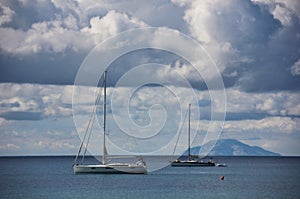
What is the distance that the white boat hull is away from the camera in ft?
384

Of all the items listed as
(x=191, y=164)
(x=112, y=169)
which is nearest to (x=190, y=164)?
(x=191, y=164)

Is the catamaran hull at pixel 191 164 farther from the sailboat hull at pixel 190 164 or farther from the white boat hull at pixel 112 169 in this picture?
the white boat hull at pixel 112 169

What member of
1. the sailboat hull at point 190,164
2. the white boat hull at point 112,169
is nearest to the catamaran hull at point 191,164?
the sailboat hull at point 190,164

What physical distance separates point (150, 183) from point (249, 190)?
1809 cm

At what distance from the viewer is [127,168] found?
121m

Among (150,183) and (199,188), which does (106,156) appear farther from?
(199,188)

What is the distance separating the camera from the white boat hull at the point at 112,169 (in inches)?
4606

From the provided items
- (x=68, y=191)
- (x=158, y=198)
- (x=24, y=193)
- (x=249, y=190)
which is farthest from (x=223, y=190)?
(x=24, y=193)

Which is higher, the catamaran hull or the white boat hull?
the catamaran hull

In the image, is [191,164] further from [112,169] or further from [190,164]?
[112,169]

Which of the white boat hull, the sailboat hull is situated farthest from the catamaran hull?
the white boat hull

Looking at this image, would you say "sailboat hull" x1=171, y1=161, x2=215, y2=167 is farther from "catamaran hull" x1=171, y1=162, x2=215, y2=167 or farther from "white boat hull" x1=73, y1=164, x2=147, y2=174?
"white boat hull" x1=73, y1=164, x2=147, y2=174

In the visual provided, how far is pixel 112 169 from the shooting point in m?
117

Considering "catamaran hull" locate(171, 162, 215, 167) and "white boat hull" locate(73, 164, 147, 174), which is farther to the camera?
"catamaran hull" locate(171, 162, 215, 167)
